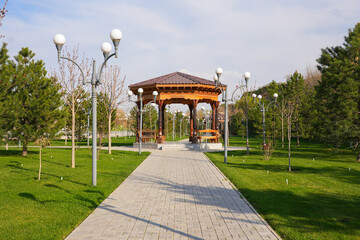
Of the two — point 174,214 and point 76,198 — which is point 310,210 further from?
point 76,198

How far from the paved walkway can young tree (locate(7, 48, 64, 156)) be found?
898 cm

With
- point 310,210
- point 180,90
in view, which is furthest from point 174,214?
point 180,90

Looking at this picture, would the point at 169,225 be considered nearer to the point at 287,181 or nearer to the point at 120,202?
the point at 120,202

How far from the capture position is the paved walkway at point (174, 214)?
15.9ft

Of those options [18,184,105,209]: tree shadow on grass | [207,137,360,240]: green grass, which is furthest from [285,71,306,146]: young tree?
[18,184,105,209]: tree shadow on grass

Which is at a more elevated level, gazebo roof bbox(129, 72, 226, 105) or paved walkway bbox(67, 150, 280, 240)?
gazebo roof bbox(129, 72, 226, 105)

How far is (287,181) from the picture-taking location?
30.9ft

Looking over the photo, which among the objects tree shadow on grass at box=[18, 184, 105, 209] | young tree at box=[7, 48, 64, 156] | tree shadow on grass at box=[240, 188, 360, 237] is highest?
young tree at box=[7, 48, 64, 156]

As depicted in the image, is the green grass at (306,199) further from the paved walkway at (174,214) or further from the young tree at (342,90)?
the young tree at (342,90)

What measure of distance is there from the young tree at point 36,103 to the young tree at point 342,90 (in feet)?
51.2

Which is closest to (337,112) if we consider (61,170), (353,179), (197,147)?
(353,179)

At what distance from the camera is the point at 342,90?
51.9ft

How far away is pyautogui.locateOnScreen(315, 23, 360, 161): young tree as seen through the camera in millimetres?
14844

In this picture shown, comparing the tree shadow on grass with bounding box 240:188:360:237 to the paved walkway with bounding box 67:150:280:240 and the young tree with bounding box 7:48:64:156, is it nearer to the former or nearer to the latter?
the paved walkway with bounding box 67:150:280:240
